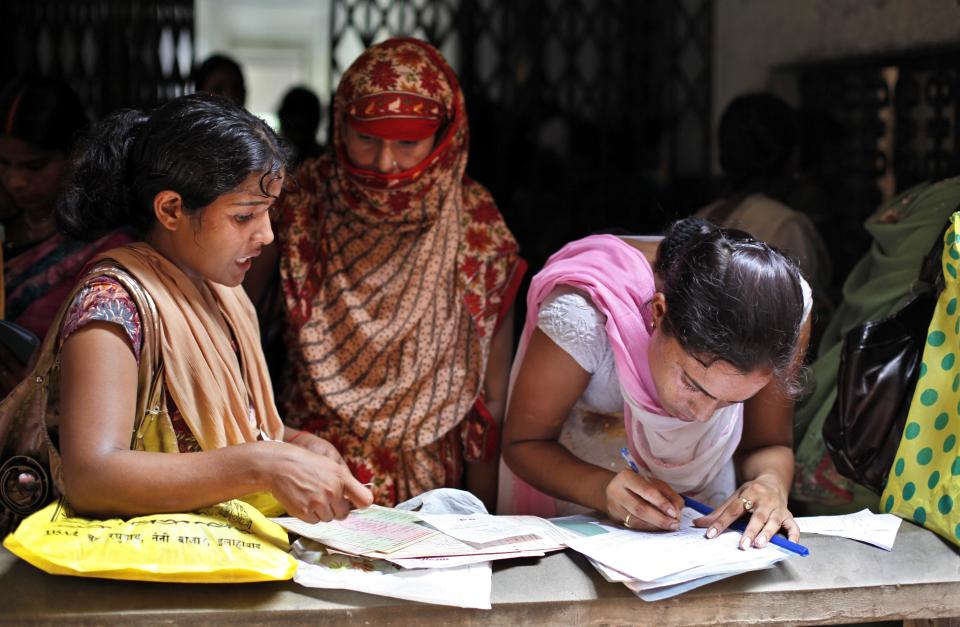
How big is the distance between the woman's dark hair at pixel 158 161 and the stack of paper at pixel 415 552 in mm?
647

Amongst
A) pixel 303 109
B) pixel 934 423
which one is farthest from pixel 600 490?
pixel 303 109

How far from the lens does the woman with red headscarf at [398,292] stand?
2.66 metres

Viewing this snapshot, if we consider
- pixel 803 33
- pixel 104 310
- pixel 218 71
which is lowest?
pixel 104 310

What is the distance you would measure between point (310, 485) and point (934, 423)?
135 centimetres

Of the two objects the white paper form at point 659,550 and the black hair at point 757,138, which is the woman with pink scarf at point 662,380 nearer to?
the white paper form at point 659,550

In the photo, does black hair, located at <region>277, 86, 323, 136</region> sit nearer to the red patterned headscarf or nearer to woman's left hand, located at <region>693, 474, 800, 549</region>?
the red patterned headscarf

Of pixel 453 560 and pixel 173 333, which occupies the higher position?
pixel 173 333

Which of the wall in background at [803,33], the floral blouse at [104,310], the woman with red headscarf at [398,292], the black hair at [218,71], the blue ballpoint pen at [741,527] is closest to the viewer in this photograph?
the floral blouse at [104,310]

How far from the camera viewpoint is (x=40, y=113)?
276 centimetres

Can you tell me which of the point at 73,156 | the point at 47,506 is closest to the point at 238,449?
the point at 47,506

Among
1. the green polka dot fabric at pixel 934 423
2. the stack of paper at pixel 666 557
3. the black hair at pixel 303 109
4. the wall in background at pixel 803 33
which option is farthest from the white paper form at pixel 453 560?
the black hair at pixel 303 109

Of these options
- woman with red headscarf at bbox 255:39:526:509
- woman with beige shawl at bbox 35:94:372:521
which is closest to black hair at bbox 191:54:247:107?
woman with red headscarf at bbox 255:39:526:509

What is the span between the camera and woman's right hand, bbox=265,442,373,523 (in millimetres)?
1677

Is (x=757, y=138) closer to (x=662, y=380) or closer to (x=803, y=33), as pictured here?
(x=803, y=33)
